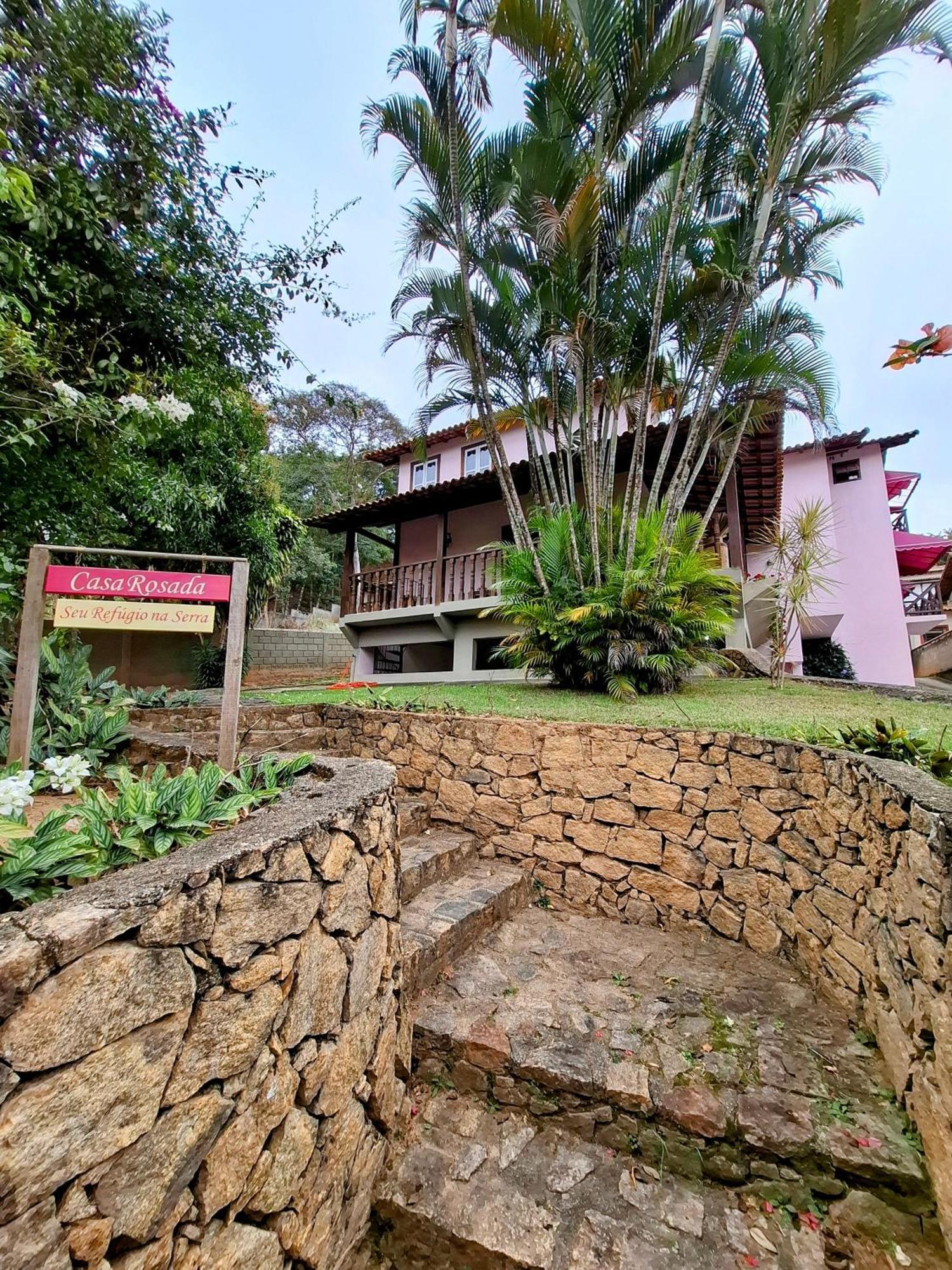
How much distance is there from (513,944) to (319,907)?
1793mm

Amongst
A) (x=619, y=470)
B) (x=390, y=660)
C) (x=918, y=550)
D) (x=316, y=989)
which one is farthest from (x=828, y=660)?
(x=316, y=989)

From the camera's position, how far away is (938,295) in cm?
686

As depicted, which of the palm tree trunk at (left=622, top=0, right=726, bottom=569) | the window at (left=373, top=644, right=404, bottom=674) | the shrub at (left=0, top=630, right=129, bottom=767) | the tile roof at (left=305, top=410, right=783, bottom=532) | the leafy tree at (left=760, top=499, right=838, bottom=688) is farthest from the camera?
the window at (left=373, top=644, right=404, bottom=674)

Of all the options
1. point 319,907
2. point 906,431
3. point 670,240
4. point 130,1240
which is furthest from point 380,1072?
point 906,431

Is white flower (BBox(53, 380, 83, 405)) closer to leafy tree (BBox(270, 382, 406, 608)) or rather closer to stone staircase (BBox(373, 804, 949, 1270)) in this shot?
stone staircase (BBox(373, 804, 949, 1270))

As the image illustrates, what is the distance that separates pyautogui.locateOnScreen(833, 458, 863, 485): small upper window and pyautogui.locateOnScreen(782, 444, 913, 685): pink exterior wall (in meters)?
0.07

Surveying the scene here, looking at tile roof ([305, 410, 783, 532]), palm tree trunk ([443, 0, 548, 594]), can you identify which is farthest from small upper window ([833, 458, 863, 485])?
palm tree trunk ([443, 0, 548, 594])

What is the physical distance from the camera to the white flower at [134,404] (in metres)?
3.04

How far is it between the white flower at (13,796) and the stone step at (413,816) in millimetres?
2527

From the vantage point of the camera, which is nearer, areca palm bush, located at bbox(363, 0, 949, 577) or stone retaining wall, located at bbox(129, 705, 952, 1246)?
stone retaining wall, located at bbox(129, 705, 952, 1246)

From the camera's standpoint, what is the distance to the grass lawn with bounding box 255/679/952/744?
3715 millimetres

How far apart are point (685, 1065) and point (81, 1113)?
7.42 feet

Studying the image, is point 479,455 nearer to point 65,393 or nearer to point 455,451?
point 455,451

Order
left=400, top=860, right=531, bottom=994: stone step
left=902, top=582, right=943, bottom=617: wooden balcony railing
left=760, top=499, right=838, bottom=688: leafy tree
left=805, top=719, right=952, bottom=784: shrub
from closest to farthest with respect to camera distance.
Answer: left=805, top=719, right=952, bottom=784: shrub < left=400, top=860, right=531, bottom=994: stone step < left=760, top=499, right=838, bottom=688: leafy tree < left=902, top=582, right=943, bottom=617: wooden balcony railing
